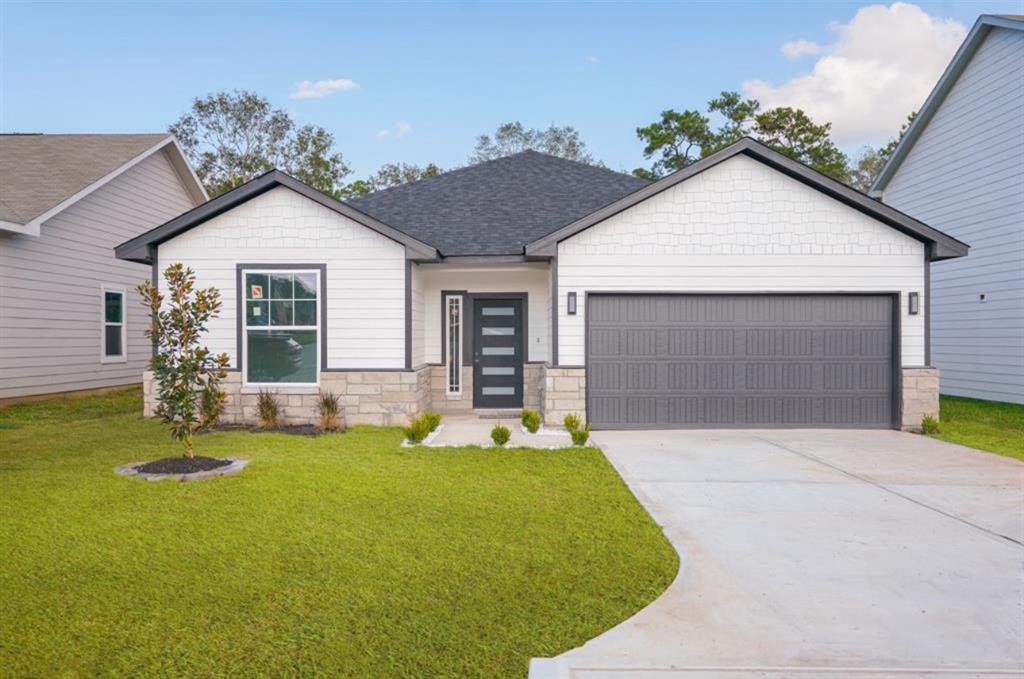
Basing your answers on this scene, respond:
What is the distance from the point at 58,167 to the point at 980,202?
2074 centimetres

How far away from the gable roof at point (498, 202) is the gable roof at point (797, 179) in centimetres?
136

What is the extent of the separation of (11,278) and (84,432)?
4.70 meters

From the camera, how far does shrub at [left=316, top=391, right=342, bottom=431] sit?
10.1 meters

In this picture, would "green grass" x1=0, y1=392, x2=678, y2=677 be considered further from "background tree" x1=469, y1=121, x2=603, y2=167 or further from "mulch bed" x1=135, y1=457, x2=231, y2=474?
"background tree" x1=469, y1=121, x2=603, y2=167

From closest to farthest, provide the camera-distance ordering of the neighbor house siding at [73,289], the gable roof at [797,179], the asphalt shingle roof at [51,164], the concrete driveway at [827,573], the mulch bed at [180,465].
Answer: the concrete driveway at [827,573] → the mulch bed at [180,465] → the gable roof at [797,179] → the neighbor house siding at [73,289] → the asphalt shingle roof at [51,164]

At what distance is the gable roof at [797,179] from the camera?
9.98 meters

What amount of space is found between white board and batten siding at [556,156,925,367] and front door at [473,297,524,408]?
2.53 metres

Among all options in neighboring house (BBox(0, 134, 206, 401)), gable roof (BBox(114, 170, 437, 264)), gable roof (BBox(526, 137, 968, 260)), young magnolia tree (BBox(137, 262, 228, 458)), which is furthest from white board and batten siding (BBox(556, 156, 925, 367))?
neighboring house (BBox(0, 134, 206, 401))

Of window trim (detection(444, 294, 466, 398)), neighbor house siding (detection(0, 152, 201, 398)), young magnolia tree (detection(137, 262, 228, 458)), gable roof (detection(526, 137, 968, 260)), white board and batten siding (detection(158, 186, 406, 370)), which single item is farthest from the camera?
window trim (detection(444, 294, 466, 398))

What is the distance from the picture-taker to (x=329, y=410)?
33.5ft

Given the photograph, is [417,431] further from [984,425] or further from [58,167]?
[58,167]

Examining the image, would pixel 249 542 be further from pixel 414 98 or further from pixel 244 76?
pixel 244 76

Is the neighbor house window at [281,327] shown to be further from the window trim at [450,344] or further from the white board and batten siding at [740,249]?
the white board and batten siding at [740,249]

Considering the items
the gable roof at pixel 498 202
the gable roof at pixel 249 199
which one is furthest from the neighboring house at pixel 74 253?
the gable roof at pixel 498 202
